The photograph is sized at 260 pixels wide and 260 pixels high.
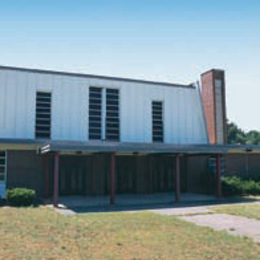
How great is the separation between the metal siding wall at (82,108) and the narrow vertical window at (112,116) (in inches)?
12.4

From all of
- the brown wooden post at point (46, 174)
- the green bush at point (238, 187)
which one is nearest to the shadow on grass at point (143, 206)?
the green bush at point (238, 187)

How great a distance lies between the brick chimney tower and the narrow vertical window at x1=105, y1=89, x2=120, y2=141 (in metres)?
6.59

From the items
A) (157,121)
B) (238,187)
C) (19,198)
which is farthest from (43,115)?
(238,187)

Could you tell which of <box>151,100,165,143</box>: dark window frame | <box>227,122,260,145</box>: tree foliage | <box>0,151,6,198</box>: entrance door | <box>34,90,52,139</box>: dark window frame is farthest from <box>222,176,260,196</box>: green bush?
<box>227,122,260,145</box>: tree foliage

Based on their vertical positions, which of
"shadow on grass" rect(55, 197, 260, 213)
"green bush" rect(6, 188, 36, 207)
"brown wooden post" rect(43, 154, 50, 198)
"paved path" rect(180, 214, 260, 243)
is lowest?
"paved path" rect(180, 214, 260, 243)

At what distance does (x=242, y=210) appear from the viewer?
1416 cm

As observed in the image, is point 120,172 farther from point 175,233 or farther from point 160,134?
point 175,233

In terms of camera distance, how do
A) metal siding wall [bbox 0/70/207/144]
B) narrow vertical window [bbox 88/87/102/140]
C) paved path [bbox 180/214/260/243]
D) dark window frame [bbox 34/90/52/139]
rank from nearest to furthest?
paved path [bbox 180/214/260/243], metal siding wall [bbox 0/70/207/144], dark window frame [bbox 34/90/52/139], narrow vertical window [bbox 88/87/102/140]

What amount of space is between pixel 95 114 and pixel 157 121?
4.01 m

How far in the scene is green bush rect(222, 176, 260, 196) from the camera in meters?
19.6

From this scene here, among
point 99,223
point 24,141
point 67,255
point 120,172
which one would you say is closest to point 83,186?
point 120,172

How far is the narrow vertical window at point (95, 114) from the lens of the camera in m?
21.2

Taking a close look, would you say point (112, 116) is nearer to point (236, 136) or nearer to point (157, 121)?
point (157, 121)

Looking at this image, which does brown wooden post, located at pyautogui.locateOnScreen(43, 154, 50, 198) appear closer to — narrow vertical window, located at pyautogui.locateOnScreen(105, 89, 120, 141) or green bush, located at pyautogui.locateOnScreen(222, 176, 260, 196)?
narrow vertical window, located at pyautogui.locateOnScreen(105, 89, 120, 141)
